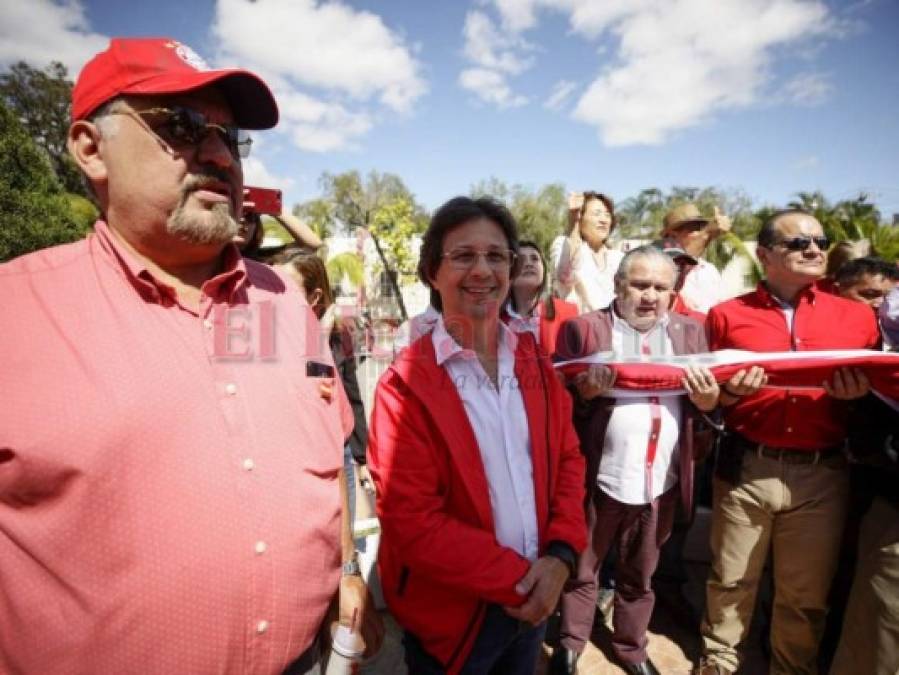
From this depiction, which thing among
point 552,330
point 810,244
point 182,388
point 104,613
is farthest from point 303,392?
point 810,244

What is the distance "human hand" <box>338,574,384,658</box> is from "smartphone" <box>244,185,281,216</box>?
2362mm

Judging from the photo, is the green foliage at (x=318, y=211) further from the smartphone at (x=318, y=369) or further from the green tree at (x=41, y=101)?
the smartphone at (x=318, y=369)

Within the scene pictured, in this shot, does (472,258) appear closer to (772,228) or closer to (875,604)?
(772,228)

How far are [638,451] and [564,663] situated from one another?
1494 millimetres

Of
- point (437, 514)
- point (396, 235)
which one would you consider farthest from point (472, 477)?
point (396, 235)

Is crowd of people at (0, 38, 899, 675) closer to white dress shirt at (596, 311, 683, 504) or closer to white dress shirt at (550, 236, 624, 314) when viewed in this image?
white dress shirt at (596, 311, 683, 504)

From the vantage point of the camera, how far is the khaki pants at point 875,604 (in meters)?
2.25

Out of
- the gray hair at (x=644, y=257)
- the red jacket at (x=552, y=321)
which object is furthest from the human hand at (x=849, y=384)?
the red jacket at (x=552, y=321)

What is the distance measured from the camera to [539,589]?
1.82 m

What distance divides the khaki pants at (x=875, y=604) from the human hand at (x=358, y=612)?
245cm

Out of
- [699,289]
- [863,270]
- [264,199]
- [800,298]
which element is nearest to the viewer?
[800,298]

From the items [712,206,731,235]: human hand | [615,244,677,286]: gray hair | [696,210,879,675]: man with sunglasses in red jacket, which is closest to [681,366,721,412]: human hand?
[696,210,879,675]: man with sunglasses in red jacket

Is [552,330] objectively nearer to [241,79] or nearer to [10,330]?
[241,79]

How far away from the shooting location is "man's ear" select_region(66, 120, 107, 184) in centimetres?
134
